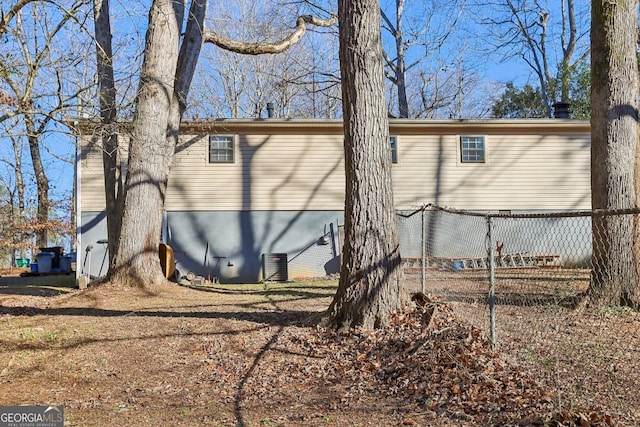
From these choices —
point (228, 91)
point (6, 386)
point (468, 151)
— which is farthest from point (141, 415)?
point (228, 91)

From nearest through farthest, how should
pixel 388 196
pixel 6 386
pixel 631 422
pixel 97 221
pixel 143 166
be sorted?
pixel 631 422
pixel 6 386
pixel 388 196
pixel 143 166
pixel 97 221

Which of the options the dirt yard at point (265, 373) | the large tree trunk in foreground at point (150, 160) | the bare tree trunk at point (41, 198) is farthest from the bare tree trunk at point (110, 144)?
the bare tree trunk at point (41, 198)

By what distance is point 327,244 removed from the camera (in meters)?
15.3

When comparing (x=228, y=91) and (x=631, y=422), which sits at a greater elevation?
(x=228, y=91)

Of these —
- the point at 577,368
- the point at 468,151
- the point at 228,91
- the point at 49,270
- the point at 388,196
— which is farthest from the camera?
the point at 228,91

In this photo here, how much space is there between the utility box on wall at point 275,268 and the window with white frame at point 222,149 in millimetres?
2796

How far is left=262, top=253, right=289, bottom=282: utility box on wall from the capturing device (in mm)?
14883

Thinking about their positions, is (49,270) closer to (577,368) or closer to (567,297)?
(567,297)

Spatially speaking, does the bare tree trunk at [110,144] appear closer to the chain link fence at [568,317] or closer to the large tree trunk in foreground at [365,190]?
the large tree trunk in foreground at [365,190]

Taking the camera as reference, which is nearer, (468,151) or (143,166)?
(143,166)

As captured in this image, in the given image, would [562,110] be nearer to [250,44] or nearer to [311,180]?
[311,180]

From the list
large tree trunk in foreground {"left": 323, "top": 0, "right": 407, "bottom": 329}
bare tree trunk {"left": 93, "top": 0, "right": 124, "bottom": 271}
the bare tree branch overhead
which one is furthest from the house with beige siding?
large tree trunk in foreground {"left": 323, "top": 0, "right": 407, "bottom": 329}

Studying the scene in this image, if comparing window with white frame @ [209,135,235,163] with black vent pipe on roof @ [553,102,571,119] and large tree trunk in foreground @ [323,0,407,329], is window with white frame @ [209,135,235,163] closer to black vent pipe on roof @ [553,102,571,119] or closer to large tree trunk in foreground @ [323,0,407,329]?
large tree trunk in foreground @ [323,0,407,329]

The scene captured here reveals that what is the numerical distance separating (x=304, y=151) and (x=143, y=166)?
223 inches
